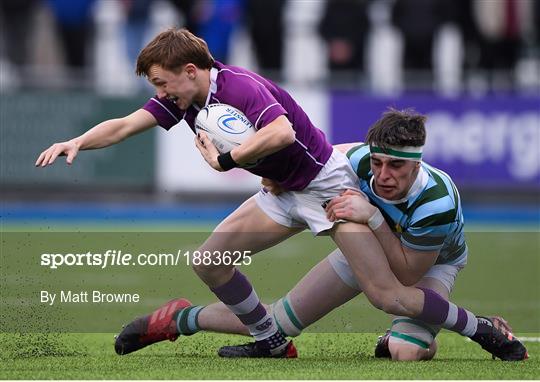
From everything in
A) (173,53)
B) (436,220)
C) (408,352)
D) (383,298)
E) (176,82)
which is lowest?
(408,352)

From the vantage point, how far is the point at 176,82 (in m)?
7.07

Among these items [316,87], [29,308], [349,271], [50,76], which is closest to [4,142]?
[50,76]

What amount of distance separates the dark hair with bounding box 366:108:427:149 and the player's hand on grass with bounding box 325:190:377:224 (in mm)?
292

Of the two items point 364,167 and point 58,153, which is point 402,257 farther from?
point 58,153

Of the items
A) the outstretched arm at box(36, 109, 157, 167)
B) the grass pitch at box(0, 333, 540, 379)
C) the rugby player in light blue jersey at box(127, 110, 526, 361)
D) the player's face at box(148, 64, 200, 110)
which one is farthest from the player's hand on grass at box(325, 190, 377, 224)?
the outstretched arm at box(36, 109, 157, 167)

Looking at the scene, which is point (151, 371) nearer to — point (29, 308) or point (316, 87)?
point (29, 308)

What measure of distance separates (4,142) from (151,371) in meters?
8.77

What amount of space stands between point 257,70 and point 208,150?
9.79 m

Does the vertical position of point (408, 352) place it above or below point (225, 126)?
below

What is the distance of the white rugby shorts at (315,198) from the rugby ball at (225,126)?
51 centimetres

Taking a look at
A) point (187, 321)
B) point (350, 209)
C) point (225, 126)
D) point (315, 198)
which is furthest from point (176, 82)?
point (187, 321)

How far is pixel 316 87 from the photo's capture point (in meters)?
15.8

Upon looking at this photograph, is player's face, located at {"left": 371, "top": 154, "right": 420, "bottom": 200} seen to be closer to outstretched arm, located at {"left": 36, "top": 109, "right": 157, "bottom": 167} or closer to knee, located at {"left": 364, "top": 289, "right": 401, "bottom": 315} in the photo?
knee, located at {"left": 364, "top": 289, "right": 401, "bottom": 315}

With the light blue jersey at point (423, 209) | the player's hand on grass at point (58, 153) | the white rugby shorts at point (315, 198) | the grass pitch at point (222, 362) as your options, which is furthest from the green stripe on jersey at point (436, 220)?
the player's hand on grass at point (58, 153)
